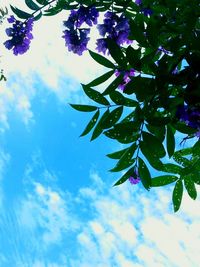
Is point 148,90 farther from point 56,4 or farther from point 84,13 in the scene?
point 56,4

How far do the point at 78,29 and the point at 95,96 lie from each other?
82 centimetres

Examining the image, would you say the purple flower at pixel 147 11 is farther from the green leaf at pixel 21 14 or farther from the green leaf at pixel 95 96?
the green leaf at pixel 21 14

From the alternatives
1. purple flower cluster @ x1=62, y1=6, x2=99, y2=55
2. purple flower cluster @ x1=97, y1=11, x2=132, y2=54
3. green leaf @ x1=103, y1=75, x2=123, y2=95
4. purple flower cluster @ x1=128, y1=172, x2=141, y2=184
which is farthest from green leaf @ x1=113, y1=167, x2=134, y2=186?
purple flower cluster @ x1=62, y1=6, x2=99, y2=55

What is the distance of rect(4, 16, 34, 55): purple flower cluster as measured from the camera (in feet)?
11.0

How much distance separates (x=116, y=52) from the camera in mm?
2355

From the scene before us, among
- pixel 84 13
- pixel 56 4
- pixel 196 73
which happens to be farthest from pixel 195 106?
pixel 56 4

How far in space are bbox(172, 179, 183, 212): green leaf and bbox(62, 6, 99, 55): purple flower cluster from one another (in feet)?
4.12

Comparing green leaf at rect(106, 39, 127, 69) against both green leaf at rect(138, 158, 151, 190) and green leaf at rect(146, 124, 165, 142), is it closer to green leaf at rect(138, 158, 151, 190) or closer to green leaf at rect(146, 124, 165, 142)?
green leaf at rect(146, 124, 165, 142)

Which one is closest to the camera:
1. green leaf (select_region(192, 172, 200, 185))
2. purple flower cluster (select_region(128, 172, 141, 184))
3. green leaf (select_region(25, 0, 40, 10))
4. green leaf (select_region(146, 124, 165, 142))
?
green leaf (select_region(146, 124, 165, 142))

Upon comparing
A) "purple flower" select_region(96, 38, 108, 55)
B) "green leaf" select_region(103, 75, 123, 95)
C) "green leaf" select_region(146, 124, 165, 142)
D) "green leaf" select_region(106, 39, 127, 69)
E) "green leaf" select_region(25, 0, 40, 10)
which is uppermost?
"green leaf" select_region(25, 0, 40, 10)

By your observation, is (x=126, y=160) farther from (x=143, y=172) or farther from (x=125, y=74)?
(x=125, y=74)

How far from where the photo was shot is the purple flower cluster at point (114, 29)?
290cm

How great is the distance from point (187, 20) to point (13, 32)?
168 cm

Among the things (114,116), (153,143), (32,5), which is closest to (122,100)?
(114,116)
